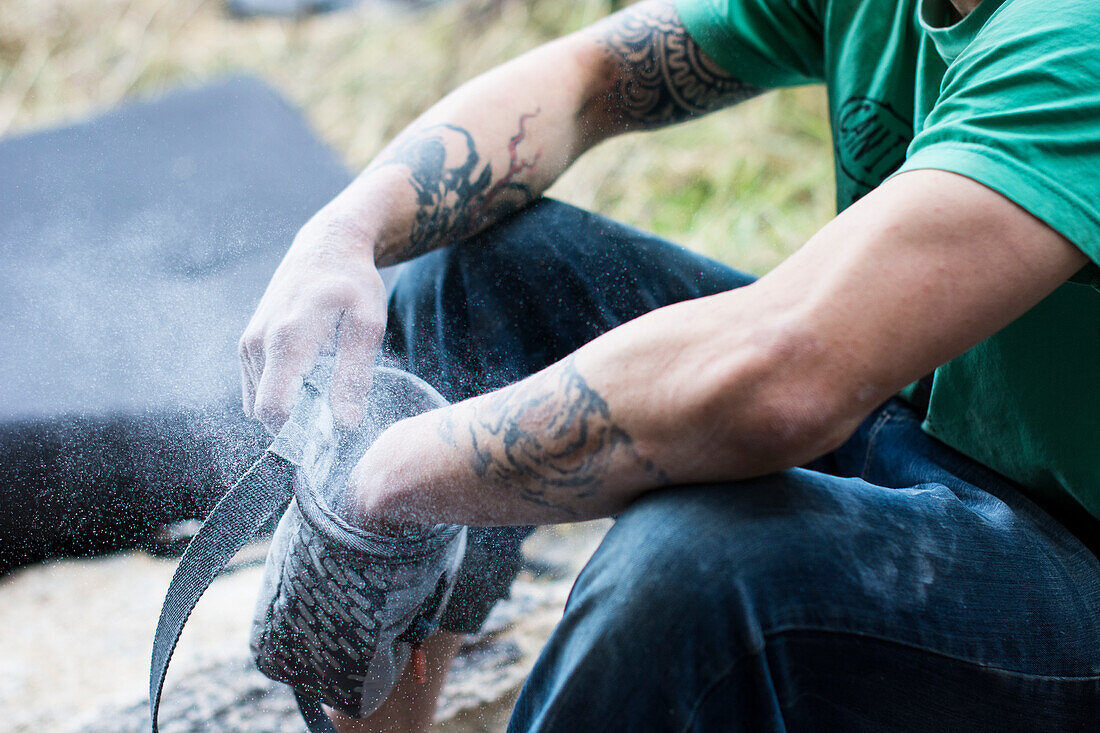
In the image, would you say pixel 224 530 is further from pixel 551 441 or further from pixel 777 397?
pixel 777 397

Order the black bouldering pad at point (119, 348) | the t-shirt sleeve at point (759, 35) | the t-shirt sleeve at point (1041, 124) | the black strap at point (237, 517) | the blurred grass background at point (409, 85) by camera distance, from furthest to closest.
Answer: the blurred grass background at point (409, 85), the t-shirt sleeve at point (759, 35), the black bouldering pad at point (119, 348), the black strap at point (237, 517), the t-shirt sleeve at point (1041, 124)

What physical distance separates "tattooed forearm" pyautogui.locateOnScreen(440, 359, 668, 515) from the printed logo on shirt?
427mm

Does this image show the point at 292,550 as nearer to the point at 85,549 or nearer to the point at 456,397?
the point at 456,397

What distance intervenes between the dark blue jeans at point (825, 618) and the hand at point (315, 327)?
0.29 meters

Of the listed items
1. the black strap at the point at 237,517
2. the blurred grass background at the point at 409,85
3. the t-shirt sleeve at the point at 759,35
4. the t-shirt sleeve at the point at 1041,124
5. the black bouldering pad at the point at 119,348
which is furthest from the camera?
the blurred grass background at the point at 409,85

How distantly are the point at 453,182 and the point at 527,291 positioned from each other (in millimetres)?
138

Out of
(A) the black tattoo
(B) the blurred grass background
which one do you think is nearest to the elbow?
(A) the black tattoo

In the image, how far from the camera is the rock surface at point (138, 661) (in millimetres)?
854

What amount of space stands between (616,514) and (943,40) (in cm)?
45

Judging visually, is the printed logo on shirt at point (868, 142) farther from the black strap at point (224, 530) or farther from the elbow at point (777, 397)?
the black strap at point (224, 530)

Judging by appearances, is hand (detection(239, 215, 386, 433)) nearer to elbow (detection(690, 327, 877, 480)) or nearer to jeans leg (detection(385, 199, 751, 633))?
jeans leg (detection(385, 199, 751, 633))

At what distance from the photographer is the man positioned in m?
0.51

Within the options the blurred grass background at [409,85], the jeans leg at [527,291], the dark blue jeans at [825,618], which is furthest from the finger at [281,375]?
the blurred grass background at [409,85]

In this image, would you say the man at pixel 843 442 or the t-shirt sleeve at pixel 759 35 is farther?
the t-shirt sleeve at pixel 759 35
